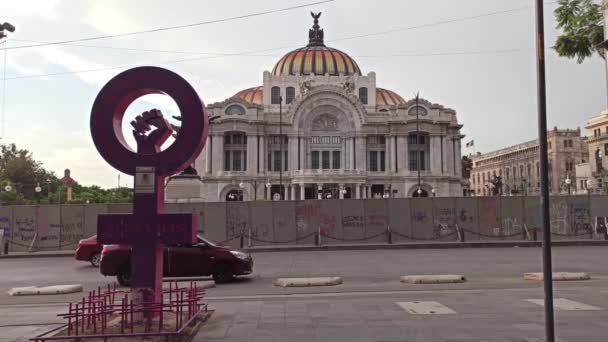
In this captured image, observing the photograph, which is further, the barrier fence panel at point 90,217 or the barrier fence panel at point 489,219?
the barrier fence panel at point 489,219

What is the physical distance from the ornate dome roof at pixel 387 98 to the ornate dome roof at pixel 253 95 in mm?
21805

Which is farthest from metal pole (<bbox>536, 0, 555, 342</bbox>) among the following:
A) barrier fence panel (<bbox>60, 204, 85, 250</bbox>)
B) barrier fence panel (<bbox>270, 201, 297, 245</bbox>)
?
barrier fence panel (<bbox>60, 204, 85, 250</bbox>)

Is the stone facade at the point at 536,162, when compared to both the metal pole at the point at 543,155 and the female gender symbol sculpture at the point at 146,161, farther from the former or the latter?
the metal pole at the point at 543,155

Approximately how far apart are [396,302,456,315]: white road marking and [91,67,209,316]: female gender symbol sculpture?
4.71 m

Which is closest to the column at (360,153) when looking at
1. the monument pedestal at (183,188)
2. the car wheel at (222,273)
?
the monument pedestal at (183,188)

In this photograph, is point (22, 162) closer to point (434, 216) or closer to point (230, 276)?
point (434, 216)

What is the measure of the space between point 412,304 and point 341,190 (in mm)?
66269

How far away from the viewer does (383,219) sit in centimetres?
3117

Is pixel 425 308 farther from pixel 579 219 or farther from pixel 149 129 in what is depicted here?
pixel 579 219

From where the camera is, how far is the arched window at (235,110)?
84.3m

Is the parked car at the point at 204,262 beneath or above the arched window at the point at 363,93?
beneath

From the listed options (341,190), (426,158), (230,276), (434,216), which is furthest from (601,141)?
(230,276)

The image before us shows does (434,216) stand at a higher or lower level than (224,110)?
lower

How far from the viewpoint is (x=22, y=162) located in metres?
88.1
